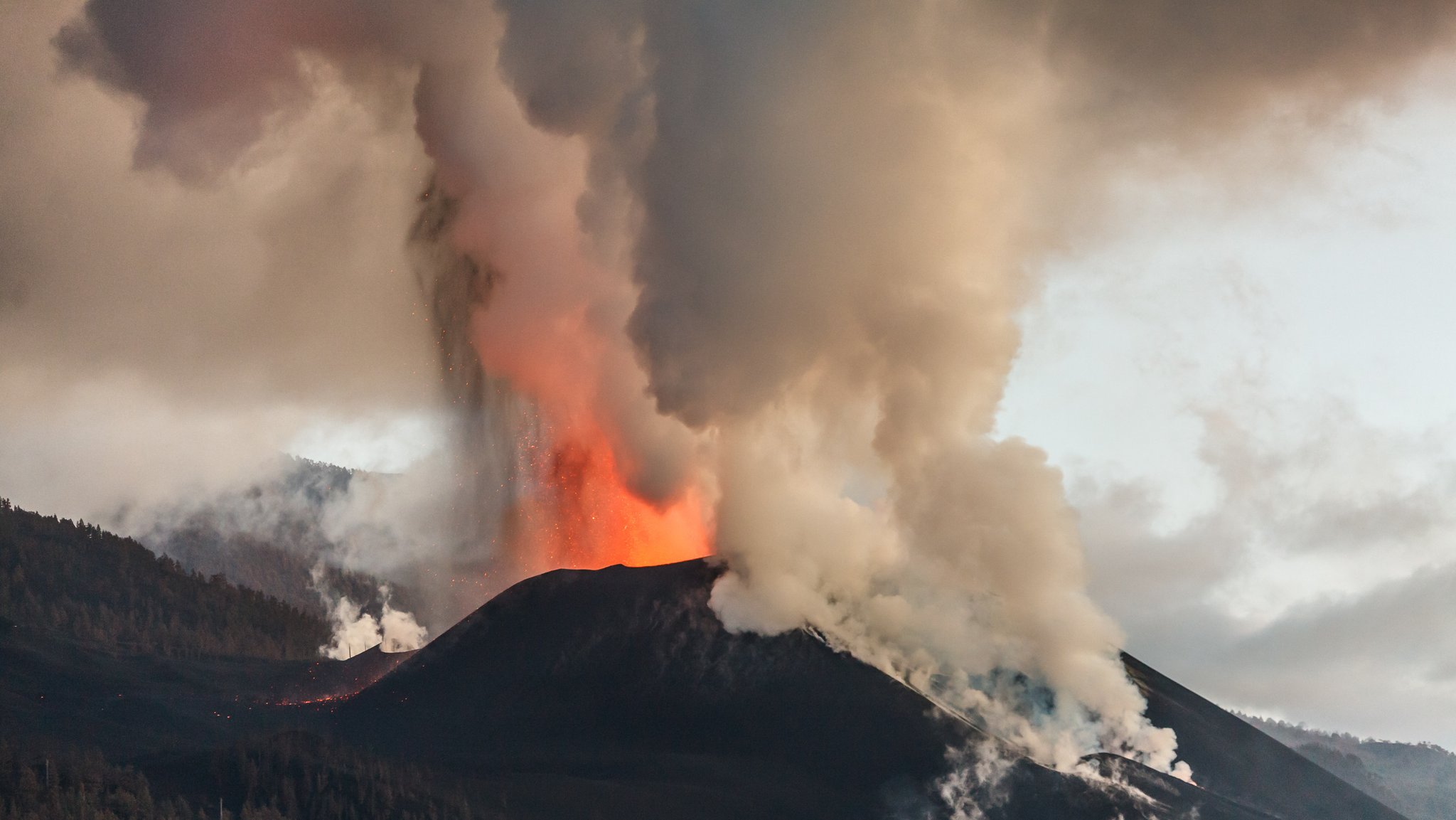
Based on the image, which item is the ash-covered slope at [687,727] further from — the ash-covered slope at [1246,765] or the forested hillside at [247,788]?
the forested hillside at [247,788]

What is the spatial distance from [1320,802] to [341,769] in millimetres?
94897

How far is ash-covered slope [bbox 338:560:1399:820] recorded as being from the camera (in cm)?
13700

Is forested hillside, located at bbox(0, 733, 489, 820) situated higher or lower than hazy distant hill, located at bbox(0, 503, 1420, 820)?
lower

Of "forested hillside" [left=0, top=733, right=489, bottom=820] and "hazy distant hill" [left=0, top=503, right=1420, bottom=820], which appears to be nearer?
"forested hillside" [left=0, top=733, right=489, bottom=820]

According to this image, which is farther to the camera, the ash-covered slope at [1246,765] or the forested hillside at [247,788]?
the ash-covered slope at [1246,765]

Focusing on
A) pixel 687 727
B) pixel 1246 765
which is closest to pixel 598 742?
pixel 687 727

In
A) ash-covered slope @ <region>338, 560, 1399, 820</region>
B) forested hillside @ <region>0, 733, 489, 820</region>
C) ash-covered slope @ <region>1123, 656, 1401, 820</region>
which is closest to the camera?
forested hillside @ <region>0, 733, 489, 820</region>

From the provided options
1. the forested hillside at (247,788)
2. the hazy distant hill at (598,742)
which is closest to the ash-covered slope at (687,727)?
the hazy distant hill at (598,742)

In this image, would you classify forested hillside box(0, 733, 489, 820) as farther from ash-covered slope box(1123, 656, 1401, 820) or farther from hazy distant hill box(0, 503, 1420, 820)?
ash-covered slope box(1123, 656, 1401, 820)

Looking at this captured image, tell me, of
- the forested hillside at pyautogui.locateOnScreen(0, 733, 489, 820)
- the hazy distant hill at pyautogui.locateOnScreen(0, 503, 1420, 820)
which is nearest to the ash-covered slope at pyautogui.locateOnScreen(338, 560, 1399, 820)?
the hazy distant hill at pyautogui.locateOnScreen(0, 503, 1420, 820)

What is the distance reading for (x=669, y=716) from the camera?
154 metres

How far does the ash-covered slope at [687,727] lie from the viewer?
5394 inches

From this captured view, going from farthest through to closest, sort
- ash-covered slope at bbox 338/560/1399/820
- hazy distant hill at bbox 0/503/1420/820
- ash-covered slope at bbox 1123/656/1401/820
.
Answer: ash-covered slope at bbox 1123/656/1401/820, ash-covered slope at bbox 338/560/1399/820, hazy distant hill at bbox 0/503/1420/820

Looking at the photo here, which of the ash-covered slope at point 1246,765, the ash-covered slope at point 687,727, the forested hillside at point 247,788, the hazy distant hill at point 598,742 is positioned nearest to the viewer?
the forested hillside at point 247,788
